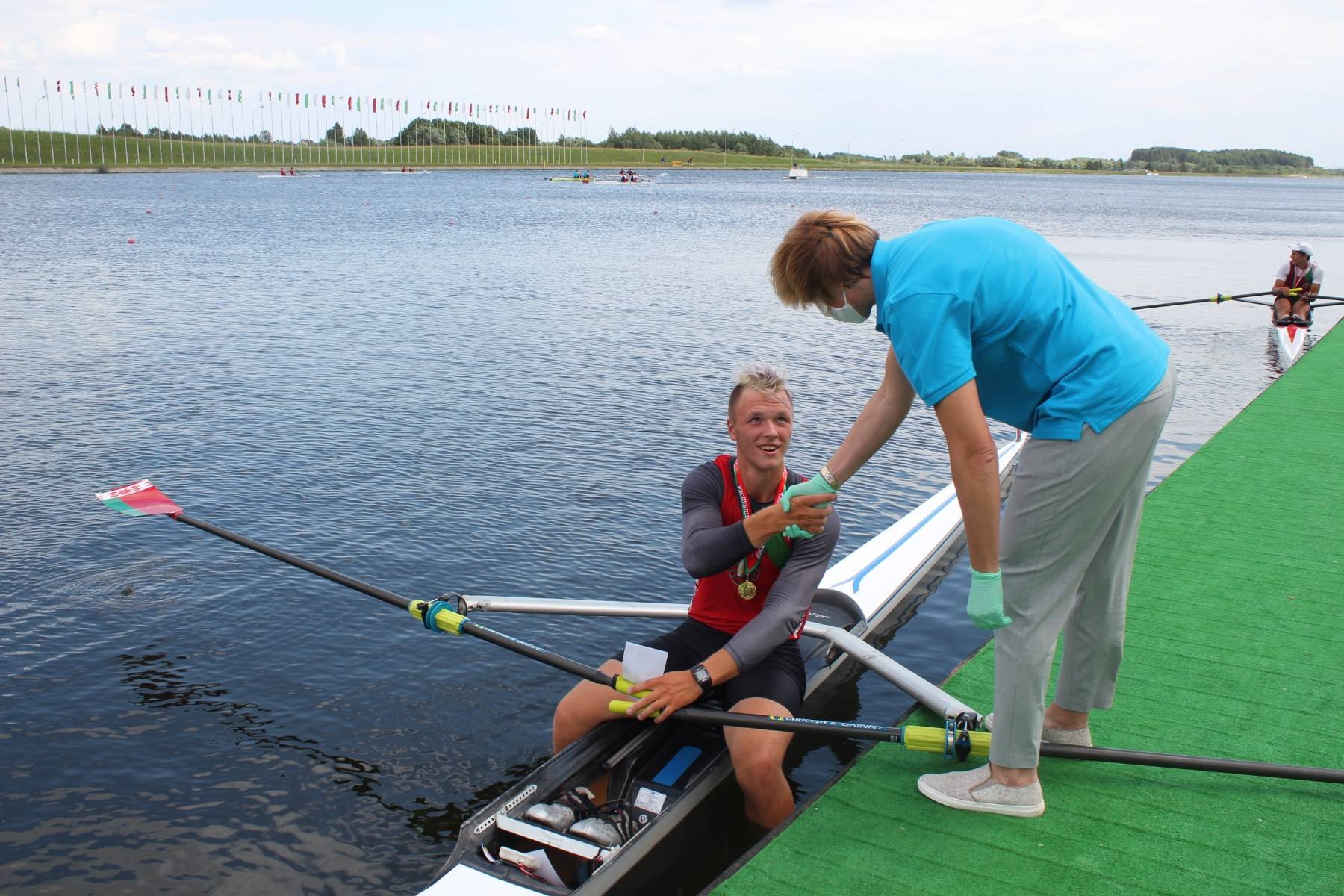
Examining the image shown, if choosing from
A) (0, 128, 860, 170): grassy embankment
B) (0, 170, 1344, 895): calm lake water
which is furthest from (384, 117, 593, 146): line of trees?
(0, 170, 1344, 895): calm lake water

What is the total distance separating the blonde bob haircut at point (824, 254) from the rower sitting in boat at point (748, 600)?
1.11 m

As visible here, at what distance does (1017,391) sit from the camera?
3.57m

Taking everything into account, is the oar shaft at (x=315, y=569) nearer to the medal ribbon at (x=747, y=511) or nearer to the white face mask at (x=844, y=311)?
the medal ribbon at (x=747, y=511)

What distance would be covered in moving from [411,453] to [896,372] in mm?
9132

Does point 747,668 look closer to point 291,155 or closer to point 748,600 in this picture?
point 748,600

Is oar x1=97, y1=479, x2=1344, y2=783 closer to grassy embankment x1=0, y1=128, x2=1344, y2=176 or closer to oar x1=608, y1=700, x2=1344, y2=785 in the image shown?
oar x1=608, y1=700, x2=1344, y2=785

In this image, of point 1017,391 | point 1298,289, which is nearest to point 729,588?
point 1017,391

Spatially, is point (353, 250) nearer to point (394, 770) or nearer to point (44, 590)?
point (44, 590)

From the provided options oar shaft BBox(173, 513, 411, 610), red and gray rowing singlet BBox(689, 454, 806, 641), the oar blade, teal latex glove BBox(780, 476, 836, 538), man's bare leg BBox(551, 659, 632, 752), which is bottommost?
man's bare leg BBox(551, 659, 632, 752)

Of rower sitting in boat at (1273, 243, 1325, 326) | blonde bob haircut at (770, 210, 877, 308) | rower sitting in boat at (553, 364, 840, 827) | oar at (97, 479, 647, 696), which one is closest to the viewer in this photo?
blonde bob haircut at (770, 210, 877, 308)

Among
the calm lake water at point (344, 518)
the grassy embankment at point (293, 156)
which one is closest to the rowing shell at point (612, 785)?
the calm lake water at point (344, 518)

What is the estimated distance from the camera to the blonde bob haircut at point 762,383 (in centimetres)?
461

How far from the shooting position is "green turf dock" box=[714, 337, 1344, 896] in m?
3.76

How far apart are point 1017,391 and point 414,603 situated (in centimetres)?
350
